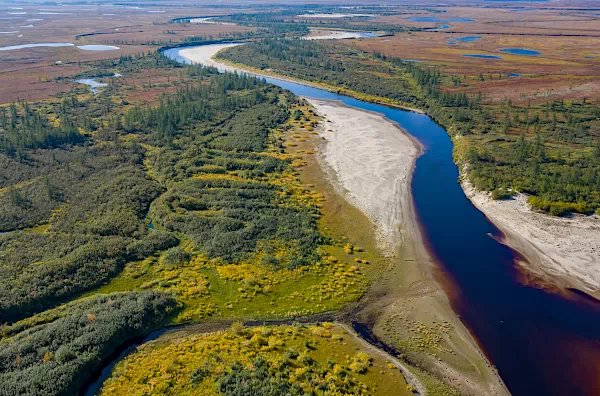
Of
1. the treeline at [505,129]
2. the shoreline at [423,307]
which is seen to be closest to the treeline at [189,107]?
the treeline at [505,129]

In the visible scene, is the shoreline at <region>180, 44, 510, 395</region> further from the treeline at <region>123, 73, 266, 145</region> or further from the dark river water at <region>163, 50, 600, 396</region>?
the treeline at <region>123, 73, 266, 145</region>

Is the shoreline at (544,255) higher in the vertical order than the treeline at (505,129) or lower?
lower

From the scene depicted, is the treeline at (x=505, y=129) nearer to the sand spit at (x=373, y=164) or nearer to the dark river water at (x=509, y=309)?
the dark river water at (x=509, y=309)

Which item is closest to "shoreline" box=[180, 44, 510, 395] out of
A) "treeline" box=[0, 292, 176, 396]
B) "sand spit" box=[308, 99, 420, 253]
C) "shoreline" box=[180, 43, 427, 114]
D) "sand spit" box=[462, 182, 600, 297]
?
"sand spit" box=[308, 99, 420, 253]

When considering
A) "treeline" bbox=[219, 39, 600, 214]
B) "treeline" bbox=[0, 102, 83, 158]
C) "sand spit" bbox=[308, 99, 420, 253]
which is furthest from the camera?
"treeline" bbox=[0, 102, 83, 158]

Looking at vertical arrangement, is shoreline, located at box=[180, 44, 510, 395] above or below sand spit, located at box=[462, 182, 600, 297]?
below

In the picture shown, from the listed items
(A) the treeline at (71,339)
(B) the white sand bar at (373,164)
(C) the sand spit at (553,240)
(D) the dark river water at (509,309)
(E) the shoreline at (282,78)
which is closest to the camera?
(A) the treeline at (71,339)

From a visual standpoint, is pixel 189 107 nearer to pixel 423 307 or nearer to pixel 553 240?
pixel 423 307
